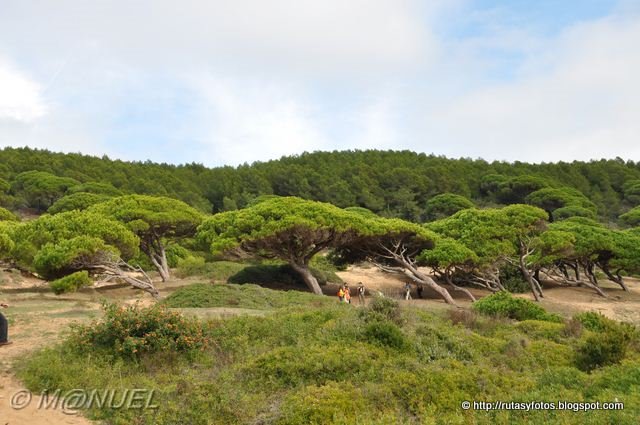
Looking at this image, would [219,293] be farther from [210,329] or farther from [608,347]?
[608,347]

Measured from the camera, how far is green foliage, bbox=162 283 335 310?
17.5m

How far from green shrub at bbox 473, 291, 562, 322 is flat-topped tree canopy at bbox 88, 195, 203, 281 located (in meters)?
17.2

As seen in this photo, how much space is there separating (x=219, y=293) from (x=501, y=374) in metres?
12.1

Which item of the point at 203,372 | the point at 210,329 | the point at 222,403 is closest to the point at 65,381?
the point at 203,372

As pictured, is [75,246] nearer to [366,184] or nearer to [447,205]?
[447,205]

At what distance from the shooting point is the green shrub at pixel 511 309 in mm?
17359

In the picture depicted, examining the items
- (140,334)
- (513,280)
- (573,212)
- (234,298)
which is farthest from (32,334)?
(573,212)

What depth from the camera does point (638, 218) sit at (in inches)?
1895

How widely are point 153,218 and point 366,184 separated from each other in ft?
157

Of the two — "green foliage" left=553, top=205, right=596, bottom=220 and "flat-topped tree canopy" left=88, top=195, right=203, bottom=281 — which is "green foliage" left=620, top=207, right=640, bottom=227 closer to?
"green foliage" left=553, top=205, right=596, bottom=220

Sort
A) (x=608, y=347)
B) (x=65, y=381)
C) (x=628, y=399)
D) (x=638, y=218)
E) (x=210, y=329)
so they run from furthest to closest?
(x=638, y=218)
(x=210, y=329)
(x=608, y=347)
(x=65, y=381)
(x=628, y=399)

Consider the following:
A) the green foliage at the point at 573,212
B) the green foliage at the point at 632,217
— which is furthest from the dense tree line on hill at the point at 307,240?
the green foliage at the point at 573,212

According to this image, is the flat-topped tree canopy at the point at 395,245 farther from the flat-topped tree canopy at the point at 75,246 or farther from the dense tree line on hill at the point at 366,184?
the dense tree line on hill at the point at 366,184

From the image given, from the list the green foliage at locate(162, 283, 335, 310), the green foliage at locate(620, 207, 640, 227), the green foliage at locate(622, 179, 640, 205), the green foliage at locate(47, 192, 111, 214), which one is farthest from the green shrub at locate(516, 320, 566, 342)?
the green foliage at locate(622, 179, 640, 205)
